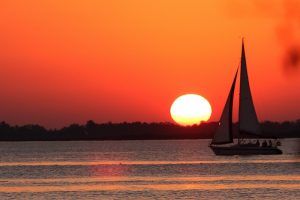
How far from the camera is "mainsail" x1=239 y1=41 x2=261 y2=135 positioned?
119000 millimetres

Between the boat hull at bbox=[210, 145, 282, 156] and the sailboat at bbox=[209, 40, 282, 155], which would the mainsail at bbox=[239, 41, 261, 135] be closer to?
the sailboat at bbox=[209, 40, 282, 155]

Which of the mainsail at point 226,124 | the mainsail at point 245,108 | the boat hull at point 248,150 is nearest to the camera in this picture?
the mainsail at point 245,108

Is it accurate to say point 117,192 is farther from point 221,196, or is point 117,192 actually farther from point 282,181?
point 282,181

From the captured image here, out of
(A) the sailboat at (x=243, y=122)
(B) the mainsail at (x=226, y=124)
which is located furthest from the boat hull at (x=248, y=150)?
(B) the mainsail at (x=226, y=124)

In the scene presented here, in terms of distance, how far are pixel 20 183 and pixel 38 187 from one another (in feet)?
24.0

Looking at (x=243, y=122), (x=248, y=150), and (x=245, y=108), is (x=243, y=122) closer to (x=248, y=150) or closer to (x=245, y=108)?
(x=245, y=108)

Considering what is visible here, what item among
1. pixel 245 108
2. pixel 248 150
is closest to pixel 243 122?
pixel 245 108

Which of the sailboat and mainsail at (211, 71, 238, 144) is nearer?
the sailboat

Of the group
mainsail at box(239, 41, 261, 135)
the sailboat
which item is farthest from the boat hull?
mainsail at box(239, 41, 261, 135)

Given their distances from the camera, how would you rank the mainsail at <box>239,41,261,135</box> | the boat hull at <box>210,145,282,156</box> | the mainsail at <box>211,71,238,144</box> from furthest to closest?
the boat hull at <box>210,145,282,156</box> → the mainsail at <box>211,71,238,144</box> → the mainsail at <box>239,41,261,135</box>

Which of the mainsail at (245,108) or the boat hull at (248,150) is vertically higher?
the mainsail at (245,108)

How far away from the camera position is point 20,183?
3401 inches

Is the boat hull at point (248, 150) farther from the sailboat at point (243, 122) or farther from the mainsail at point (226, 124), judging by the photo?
the mainsail at point (226, 124)

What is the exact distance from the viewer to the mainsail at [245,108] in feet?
390
